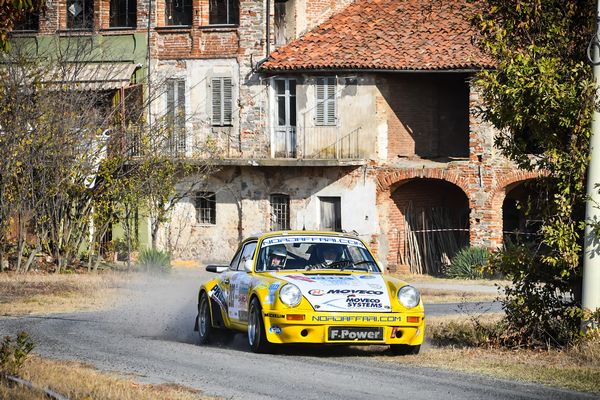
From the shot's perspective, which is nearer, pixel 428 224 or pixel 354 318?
pixel 354 318

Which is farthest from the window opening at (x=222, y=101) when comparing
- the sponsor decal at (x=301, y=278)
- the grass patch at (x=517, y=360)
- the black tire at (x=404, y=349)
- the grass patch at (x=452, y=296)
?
the black tire at (x=404, y=349)

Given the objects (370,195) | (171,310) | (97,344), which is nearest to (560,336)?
(97,344)

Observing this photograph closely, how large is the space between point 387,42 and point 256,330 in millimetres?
25121

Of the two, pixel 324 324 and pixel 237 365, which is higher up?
pixel 324 324

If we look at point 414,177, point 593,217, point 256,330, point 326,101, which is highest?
point 326,101

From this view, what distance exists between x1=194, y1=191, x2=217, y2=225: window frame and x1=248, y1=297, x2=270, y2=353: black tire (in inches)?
1046

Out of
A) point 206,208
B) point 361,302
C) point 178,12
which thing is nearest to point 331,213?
point 206,208

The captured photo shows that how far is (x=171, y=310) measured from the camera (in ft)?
71.7

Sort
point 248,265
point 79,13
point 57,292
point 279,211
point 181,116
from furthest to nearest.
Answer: point 79,13 → point 279,211 → point 181,116 → point 57,292 → point 248,265

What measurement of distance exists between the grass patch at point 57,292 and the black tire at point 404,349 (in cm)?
995

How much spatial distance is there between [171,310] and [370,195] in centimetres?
1875

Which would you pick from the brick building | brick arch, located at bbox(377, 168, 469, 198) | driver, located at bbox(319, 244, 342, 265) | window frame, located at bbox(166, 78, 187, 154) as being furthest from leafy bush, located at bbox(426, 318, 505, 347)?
window frame, located at bbox(166, 78, 187, 154)

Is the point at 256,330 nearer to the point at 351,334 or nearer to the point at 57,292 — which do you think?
the point at 351,334

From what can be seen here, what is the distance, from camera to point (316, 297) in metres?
15.1
